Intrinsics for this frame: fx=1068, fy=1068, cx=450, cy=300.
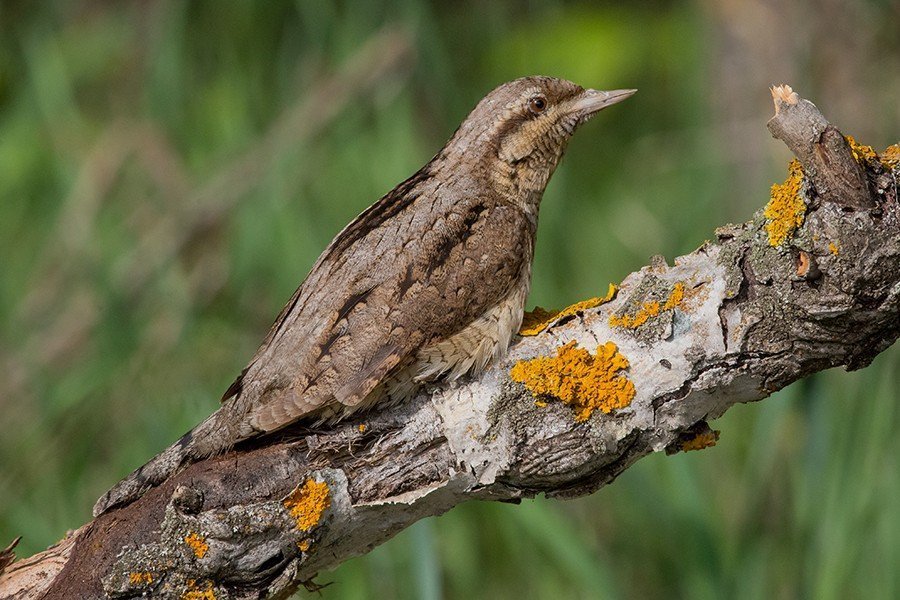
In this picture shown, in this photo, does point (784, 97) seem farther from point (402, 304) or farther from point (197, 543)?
point (197, 543)

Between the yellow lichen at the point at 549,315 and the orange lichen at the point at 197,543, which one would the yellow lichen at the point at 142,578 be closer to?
the orange lichen at the point at 197,543

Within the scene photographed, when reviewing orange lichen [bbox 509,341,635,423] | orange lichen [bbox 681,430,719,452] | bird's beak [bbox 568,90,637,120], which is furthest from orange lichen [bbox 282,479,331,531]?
bird's beak [bbox 568,90,637,120]

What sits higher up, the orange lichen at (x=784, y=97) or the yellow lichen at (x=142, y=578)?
the orange lichen at (x=784, y=97)

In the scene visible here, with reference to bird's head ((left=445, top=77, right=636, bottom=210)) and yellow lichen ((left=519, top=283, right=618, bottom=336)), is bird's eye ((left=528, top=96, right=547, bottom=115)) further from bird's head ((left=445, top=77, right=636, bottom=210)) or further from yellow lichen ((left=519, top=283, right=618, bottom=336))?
yellow lichen ((left=519, top=283, right=618, bottom=336))

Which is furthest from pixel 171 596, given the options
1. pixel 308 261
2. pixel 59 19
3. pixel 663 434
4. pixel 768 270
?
pixel 59 19

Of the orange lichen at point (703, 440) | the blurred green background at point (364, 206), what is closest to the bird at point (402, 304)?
the orange lichen at point (703, 440)

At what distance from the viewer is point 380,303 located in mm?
2541

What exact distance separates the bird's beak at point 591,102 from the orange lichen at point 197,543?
5.46ft

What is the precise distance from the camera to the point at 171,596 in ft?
6.89

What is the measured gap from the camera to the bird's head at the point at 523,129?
9.86 ft

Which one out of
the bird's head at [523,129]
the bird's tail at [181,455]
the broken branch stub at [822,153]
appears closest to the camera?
the broken branch stub at [822,153]

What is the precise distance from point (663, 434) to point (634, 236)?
3.96 m

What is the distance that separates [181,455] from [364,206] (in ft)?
9.11

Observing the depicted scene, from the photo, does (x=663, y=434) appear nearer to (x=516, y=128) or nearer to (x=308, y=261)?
(x=516, y=128)
